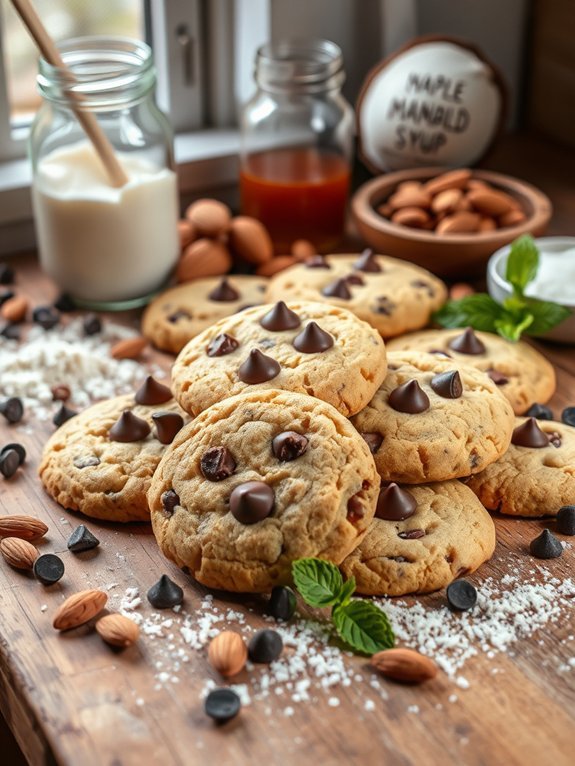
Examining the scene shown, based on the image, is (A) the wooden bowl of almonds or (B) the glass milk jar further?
(A) the wooden bowl of almonds

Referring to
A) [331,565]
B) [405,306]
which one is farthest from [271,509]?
[405,306]

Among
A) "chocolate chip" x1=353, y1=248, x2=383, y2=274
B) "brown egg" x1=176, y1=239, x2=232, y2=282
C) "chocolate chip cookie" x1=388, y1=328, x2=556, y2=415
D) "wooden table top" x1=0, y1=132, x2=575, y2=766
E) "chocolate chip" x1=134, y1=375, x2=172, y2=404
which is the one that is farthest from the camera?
"brown egg" x1=176, y1=239, x2=232, y2=282

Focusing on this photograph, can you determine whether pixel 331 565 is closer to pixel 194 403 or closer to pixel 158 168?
pixel 194 403

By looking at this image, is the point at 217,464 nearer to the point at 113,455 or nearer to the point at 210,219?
the point at 113,455

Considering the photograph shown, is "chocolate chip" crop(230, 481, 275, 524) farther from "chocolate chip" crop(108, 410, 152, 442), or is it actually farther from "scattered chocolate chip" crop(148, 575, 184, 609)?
"chocolate chip" crop(108, 410, 152, 442)

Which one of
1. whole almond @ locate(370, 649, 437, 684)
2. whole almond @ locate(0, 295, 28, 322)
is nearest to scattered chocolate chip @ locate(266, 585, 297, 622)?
whole almond @ locate(370, 649, 437, 684)

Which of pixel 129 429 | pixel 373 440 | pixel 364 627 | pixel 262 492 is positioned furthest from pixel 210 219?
pixel 364 627
